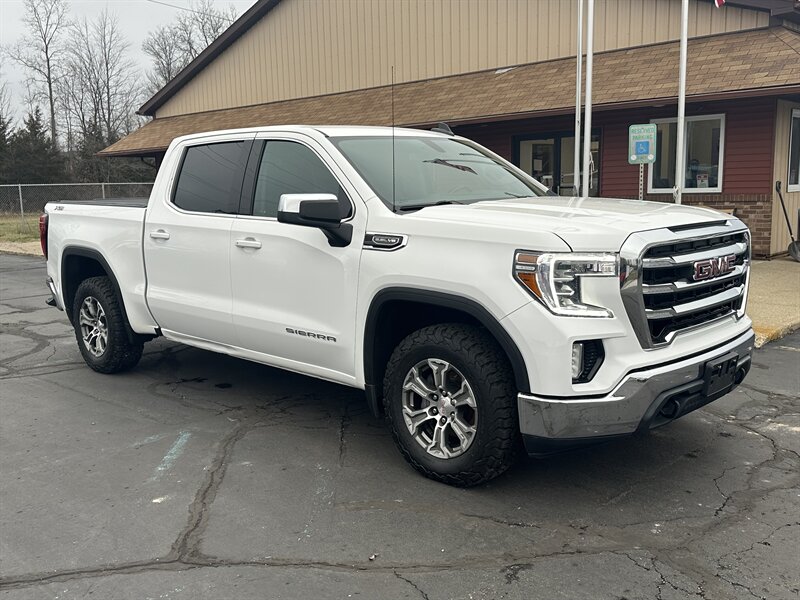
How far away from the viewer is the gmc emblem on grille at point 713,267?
3795mm

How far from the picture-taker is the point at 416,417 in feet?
13.5

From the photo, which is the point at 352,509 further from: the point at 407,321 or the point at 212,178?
the point at 212,178

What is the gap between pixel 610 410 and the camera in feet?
11.4

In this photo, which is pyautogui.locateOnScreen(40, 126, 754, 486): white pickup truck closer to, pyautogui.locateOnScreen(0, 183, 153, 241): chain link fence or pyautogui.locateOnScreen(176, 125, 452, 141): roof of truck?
pyautogui.locateOnScreen(176, 125, 452, 141): roof of truck

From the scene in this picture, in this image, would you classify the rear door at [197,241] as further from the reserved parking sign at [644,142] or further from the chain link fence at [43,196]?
the chain link fence at [43,196]

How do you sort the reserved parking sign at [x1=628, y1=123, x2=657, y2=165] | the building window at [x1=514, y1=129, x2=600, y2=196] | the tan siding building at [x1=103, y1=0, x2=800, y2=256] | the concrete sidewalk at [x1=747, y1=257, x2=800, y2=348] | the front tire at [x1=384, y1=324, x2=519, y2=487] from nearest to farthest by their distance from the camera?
the front tire at [x1=384, y1=324, x2=519, y2=487], the concrete sidewalk at [x1=747, y1=257, x2=800, y2=348], the reserved parking sign at [x1=628, y1=123, x2=657, y2=165], the tan siding building at [x1=103, y1=0, x2=800, y2=256], the building window at [x1=514, y1=129, x2=600, y2=196]

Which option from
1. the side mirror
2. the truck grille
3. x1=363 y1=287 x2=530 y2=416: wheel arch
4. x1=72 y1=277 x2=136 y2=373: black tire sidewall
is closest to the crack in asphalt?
x1=363 y1=287 x2=530 y2=416: wheel arch

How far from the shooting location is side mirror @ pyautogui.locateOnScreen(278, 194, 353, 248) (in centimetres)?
410

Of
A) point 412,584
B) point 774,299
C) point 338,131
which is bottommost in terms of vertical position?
point 412,584

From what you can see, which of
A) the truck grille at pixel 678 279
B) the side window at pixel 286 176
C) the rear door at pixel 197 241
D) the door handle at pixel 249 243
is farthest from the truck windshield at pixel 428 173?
the truck grille at pixel 678 279

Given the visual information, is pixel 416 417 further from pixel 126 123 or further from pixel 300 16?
pixel 126 123

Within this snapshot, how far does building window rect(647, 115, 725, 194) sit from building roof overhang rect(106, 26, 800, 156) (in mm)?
1130

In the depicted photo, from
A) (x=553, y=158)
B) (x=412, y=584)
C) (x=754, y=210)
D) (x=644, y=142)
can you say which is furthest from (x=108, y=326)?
(x=553, y=158)

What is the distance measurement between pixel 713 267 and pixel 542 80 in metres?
12.5
